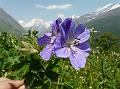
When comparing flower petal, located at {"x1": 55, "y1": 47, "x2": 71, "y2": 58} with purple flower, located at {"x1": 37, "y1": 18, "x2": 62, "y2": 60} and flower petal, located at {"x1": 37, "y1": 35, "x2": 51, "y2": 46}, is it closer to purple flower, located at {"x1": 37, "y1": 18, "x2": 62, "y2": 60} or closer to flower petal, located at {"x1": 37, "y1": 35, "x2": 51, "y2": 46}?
purple flower, located at {"x1": 37, "y1": 18, "x2": 62, "y2": 60}

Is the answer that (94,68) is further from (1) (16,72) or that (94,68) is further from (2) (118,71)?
(1) (16,72)

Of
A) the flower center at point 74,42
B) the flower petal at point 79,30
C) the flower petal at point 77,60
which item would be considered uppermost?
the flower petal at point 79,30

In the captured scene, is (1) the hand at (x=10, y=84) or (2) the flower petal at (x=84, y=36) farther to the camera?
(2) the flower petal at (x=84, y=36)

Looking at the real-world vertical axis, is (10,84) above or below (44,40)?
below

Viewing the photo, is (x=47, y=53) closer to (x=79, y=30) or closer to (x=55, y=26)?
(x=55, y=26)

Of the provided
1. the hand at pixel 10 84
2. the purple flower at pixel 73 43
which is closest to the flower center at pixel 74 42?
the purple flower at pixel 73 43

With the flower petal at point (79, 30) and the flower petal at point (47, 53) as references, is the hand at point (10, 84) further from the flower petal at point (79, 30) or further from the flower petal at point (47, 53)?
the flower petal at point (79, 30)

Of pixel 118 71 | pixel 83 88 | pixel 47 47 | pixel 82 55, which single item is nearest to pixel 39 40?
pixel 47 47

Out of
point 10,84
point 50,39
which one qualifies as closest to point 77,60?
point 50,39
